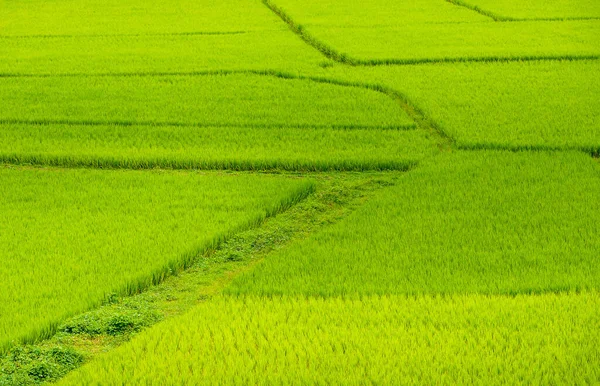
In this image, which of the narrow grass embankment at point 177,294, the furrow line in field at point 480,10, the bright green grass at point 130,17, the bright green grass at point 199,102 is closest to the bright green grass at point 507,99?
the bright green grass at point 199,102

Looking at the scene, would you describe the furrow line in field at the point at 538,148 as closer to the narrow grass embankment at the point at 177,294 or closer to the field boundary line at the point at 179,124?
the field boundary line at the point at 179,124

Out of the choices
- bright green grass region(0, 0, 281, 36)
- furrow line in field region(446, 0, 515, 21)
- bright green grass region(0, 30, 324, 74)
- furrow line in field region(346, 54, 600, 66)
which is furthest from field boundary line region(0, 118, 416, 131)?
furrow line in field region(446, 0, 515, 21)

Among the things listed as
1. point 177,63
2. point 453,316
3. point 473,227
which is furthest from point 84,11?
point 453,316

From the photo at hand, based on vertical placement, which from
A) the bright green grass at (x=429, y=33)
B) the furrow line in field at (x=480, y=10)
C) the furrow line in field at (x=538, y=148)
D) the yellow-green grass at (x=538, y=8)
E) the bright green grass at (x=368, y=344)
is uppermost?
the yellow-green grass at (x=538, y=8)

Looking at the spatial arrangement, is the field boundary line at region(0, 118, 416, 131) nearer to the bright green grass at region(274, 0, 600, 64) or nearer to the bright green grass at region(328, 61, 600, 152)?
the bright green grass at region(328, 61, 600, 152)

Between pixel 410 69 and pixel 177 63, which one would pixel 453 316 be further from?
pixel 177 63
